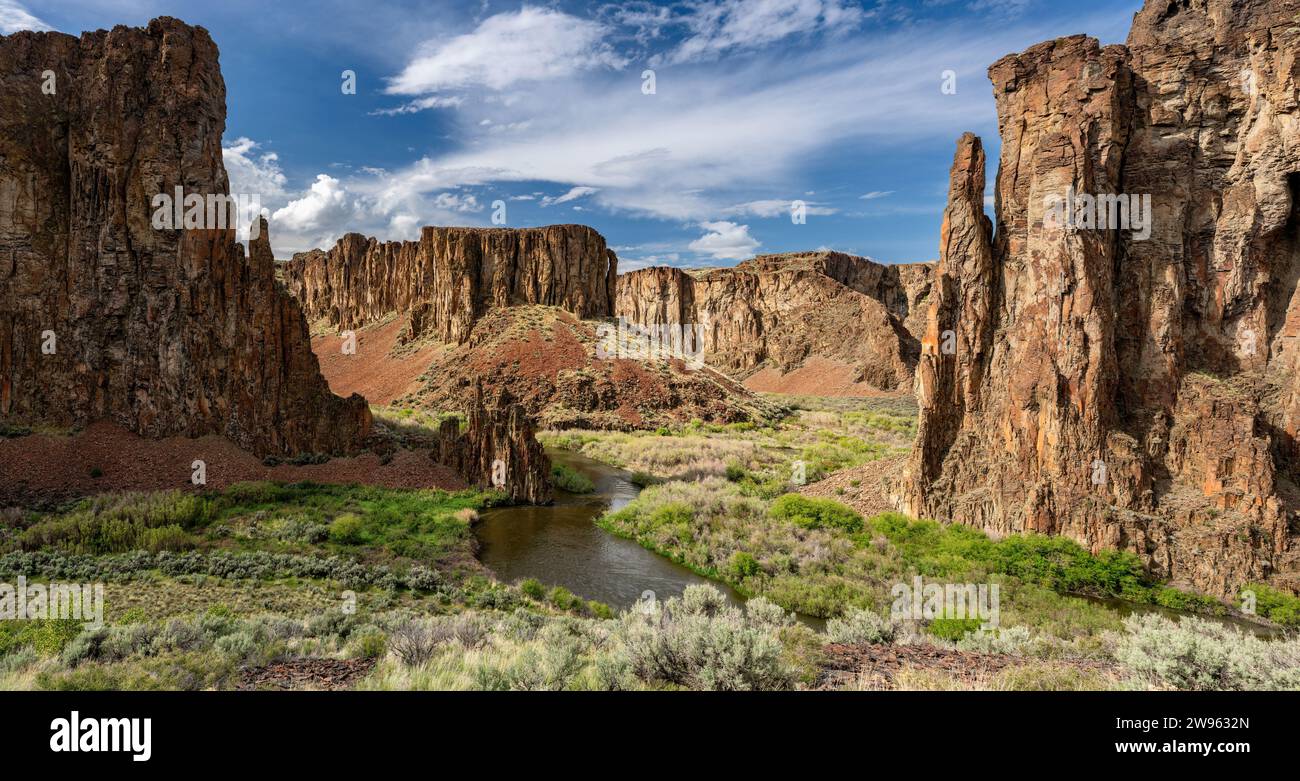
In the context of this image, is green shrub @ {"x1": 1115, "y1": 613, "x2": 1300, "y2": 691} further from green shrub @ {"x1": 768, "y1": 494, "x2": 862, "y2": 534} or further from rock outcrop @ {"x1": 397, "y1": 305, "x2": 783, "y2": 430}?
rock outcrop @ {"x1": 397, "y1": 305, "x2": 783, "y2": 430}

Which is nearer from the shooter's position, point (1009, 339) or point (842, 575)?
point (842, 575)

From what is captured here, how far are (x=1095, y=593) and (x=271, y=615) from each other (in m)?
18.3

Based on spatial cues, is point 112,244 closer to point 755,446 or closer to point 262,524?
point 262,524

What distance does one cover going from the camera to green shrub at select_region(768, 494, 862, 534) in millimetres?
19250

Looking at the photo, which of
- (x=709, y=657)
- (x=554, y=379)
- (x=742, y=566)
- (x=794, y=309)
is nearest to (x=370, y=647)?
(x=709, y=657)

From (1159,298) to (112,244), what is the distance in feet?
115

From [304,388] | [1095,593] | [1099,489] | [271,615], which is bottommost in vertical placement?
[1095,593]

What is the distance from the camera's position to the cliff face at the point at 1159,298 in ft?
48.6

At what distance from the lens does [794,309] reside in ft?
282

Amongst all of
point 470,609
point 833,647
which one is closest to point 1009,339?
point 833,647

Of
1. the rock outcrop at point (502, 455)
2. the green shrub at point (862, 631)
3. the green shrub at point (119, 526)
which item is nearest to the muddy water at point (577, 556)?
the rock outcrop at point (502, 455)
